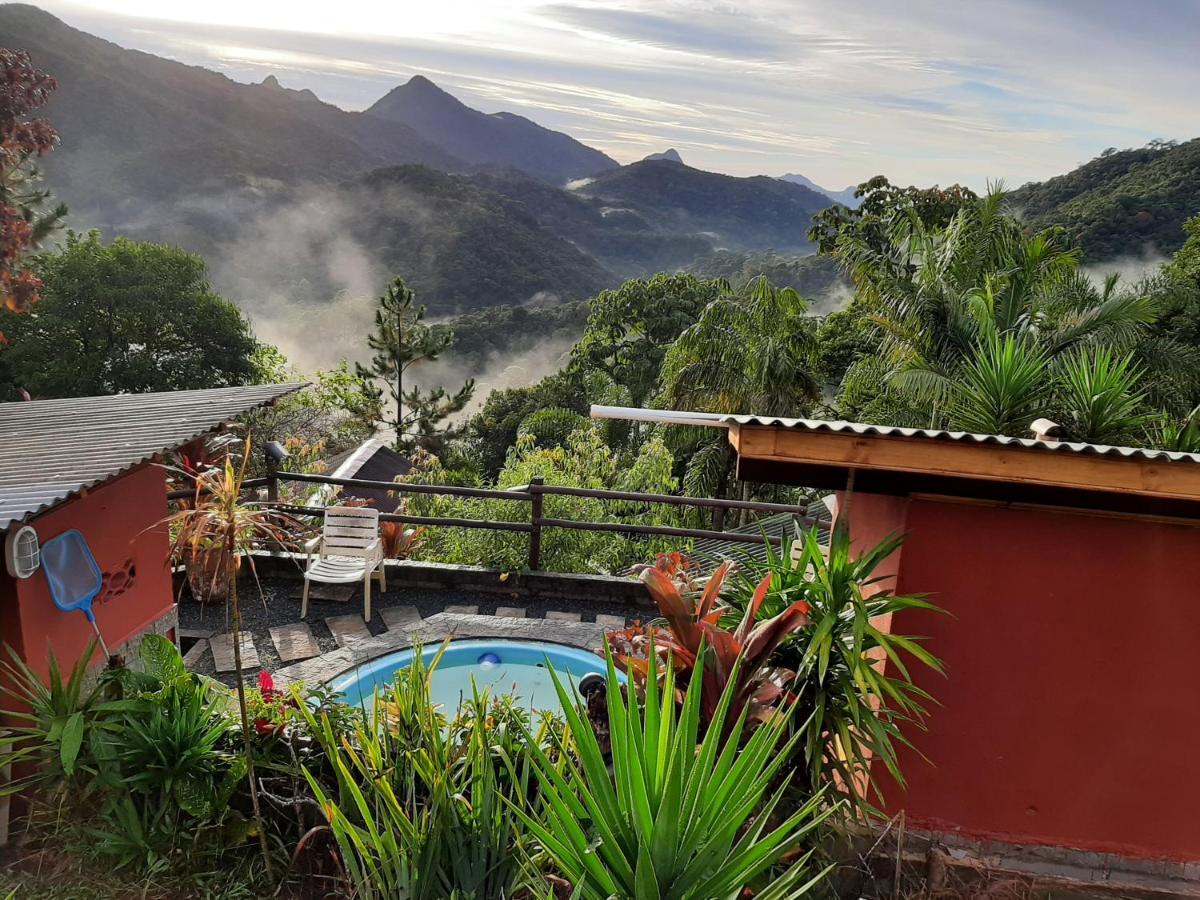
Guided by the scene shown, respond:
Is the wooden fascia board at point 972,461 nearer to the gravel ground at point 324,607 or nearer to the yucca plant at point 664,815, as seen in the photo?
the yucca plant at point 664,815

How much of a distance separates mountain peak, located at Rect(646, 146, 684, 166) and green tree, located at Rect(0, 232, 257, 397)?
315ft

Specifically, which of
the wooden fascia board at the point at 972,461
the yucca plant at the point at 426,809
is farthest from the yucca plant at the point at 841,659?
the yucca plant at the point at 426,809

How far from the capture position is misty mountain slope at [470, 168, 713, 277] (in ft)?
293

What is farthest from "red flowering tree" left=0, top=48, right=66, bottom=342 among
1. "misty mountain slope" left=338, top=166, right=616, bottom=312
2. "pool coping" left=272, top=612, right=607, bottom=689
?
"misty mountain slope" left=338, top=166, right=616, bottom=312

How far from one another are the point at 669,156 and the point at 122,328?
345ft

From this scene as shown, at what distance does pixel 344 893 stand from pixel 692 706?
1.91 meters

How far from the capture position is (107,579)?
442 cm

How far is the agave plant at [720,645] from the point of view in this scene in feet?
9.80

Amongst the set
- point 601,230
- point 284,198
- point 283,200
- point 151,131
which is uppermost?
point 151,131

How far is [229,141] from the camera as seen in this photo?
80.9 metres

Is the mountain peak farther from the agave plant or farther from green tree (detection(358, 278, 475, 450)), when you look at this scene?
the agave plant

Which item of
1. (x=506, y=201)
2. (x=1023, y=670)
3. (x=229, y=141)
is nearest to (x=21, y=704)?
(x=1023, y=670)

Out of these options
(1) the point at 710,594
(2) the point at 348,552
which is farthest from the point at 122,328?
(1) the point at 710,594

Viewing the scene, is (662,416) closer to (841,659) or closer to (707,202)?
(841,659)
